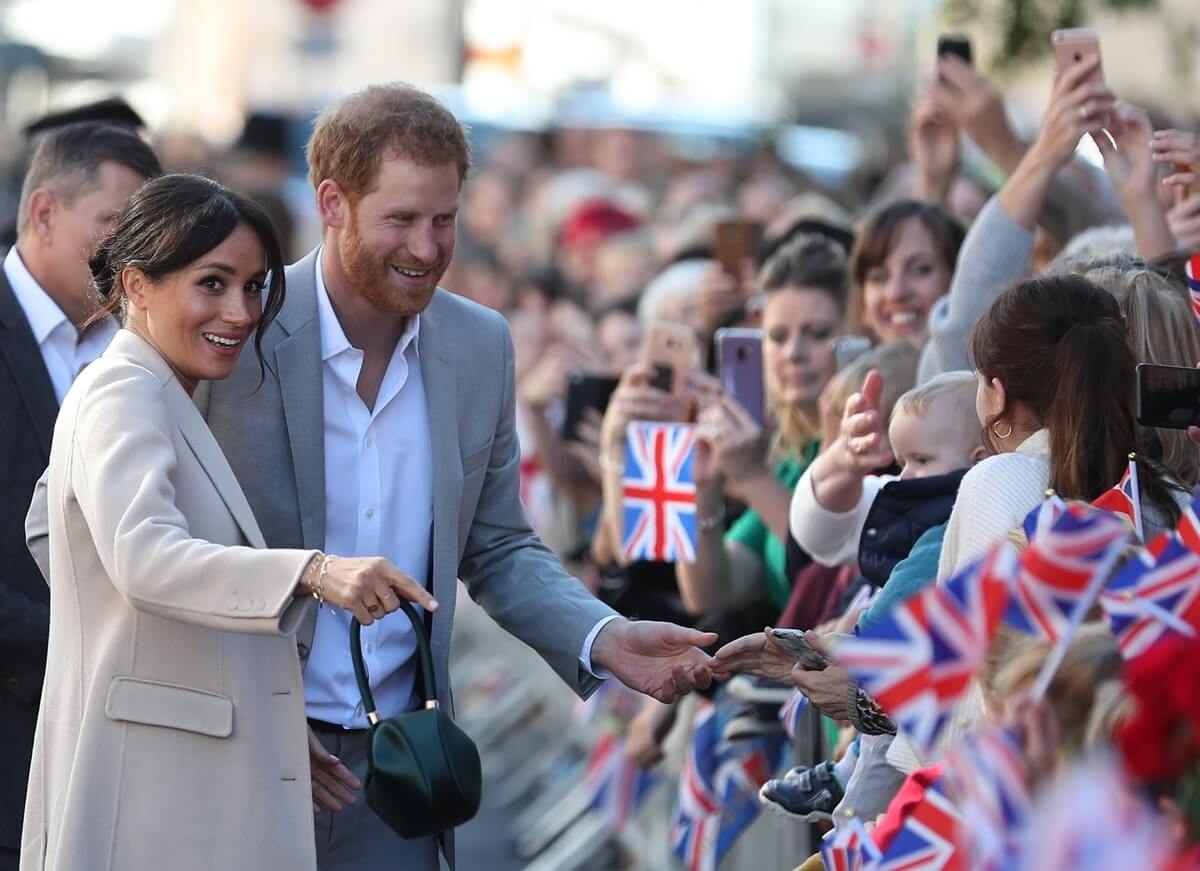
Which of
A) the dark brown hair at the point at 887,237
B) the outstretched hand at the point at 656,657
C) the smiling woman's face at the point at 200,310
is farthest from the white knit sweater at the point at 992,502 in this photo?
the dark brown hair at the point at 887,237

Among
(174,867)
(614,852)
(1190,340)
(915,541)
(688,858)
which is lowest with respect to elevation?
(614,852)

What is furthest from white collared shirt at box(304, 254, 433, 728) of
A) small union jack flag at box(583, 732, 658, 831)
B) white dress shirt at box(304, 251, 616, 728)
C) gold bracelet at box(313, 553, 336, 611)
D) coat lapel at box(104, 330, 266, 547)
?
small union jack flag at box(583, 732, 658, 831)

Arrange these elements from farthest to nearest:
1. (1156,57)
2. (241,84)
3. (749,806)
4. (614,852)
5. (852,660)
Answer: (241,84), (1156,57), (614,852), (749,806), (852,660)

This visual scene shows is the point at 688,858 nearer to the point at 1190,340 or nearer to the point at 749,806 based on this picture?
the point at 749,806

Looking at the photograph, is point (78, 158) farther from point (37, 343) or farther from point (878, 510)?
point (878, 510)

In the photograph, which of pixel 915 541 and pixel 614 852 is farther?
pixel 614 852

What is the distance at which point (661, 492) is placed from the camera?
18.3 feet

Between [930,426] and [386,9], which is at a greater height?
[386,9]

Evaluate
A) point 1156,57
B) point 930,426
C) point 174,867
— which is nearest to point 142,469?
point 174,867

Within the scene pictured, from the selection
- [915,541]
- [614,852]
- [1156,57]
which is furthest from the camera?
[1156,57]

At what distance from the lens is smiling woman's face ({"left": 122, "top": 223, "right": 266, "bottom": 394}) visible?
139 inches

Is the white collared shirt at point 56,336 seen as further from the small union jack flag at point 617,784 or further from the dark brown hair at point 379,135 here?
the small union jack flag at point 617,784

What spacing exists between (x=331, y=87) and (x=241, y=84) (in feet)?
10.3

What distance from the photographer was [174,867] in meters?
3.37
